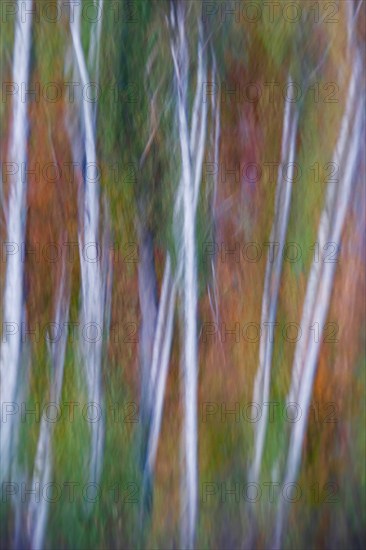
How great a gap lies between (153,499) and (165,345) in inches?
9.2

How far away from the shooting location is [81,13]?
1002 millimetres

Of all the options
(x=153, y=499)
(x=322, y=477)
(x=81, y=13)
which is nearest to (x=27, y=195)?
(x=81, y=13)

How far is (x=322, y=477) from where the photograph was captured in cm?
103

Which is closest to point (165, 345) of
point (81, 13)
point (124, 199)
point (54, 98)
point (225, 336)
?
point (225, 336)

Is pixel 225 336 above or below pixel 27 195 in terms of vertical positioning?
below

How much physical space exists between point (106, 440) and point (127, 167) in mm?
413

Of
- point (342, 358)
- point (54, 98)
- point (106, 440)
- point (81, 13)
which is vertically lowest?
point (106, 440)

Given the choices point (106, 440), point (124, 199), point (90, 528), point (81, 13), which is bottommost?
point (90, 528)

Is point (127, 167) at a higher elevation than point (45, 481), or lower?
higher

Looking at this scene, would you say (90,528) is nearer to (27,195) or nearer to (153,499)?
(153,499)

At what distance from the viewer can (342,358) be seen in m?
1.03

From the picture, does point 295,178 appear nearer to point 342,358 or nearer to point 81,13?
point 342,358

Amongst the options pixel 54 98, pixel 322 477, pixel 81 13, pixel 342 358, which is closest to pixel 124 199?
pixel 54 98

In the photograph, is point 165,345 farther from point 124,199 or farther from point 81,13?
point 81,13
